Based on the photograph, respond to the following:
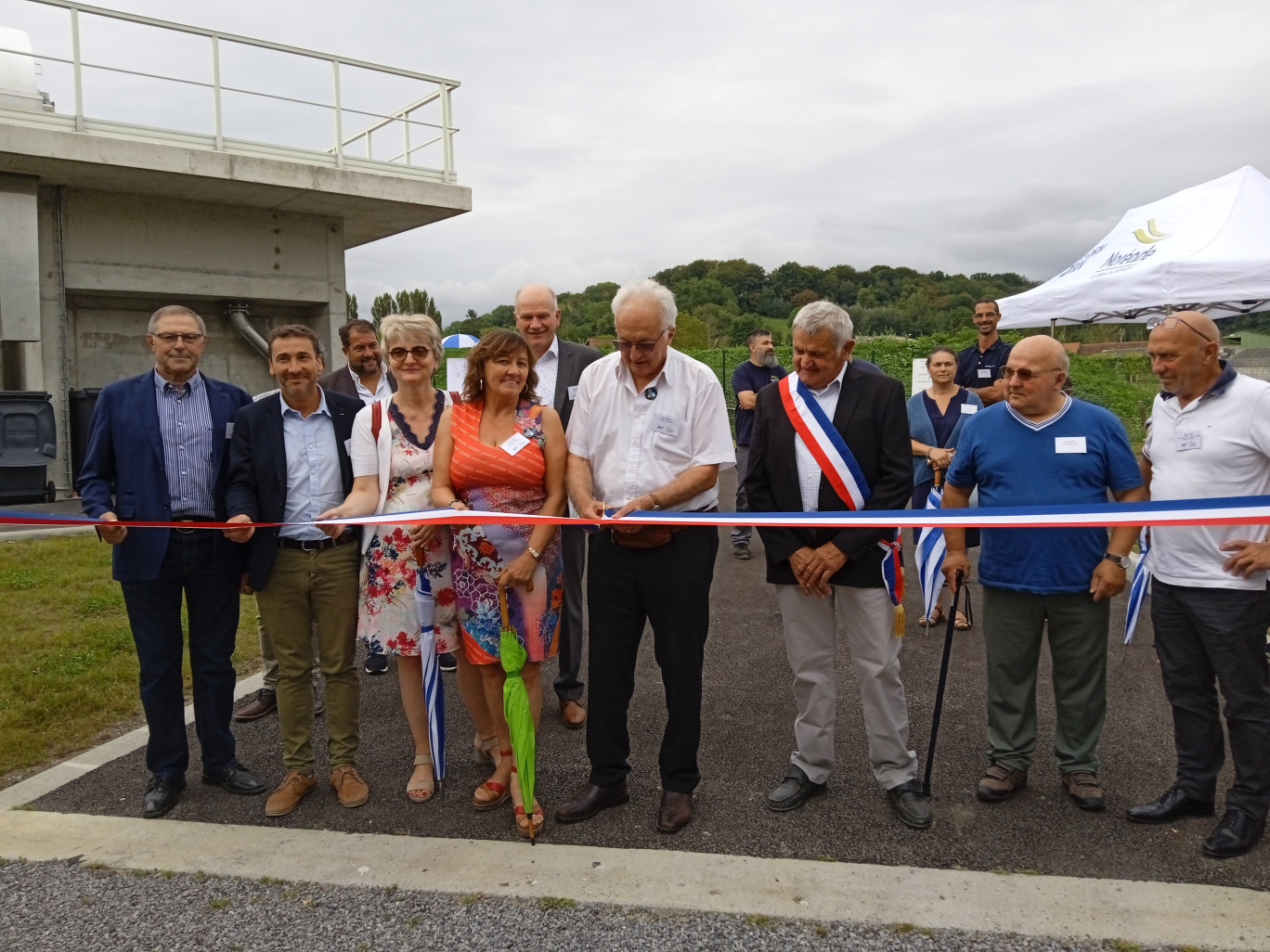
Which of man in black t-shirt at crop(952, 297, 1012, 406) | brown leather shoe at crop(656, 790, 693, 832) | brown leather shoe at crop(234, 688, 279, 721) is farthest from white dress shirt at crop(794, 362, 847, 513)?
man in black t-shirt at crop(952, 297, 1012, 406)

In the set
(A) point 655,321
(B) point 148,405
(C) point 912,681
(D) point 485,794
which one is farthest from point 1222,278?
(B) point 148,405

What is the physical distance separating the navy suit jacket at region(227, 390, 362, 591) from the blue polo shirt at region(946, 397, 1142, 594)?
3.05 metres

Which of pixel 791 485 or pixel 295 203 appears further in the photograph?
pixel 295 203

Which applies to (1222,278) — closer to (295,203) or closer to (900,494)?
(900,494)

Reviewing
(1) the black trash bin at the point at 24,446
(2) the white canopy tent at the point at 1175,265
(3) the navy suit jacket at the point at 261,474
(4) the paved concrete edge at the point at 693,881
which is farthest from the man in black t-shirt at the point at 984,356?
(1) the black trash bin at the point at 24,446

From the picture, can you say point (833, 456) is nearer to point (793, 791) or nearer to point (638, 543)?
point (638, 543)

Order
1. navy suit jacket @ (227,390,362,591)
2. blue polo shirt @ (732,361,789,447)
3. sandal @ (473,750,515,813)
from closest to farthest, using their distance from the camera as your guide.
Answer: sandal @ (473,750,515,813)
navy suit jacket @ (227,390,362,591)
blue polo shirt @ (732,361,789,447)

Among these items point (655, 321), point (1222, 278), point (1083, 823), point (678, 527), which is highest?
point (1222, 278)

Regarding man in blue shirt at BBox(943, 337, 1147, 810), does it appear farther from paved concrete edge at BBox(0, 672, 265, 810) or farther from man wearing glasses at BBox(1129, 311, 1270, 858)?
paved concrete edge at BBox(0, 672, 265, 810)

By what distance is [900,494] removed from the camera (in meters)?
3.62

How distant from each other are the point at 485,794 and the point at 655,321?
2086mm

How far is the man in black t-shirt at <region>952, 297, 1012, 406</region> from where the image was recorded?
7562 mm

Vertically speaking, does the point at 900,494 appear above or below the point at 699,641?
above

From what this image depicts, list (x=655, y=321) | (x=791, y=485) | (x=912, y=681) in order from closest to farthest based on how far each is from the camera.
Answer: (x=655, y=321) < (x=791, y=485) < (x=912, y=681)
